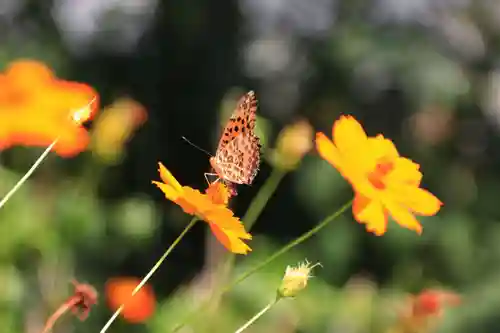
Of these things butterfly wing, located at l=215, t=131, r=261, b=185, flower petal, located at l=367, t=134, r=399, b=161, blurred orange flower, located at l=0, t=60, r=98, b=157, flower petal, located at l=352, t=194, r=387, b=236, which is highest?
flower petal, located at l=367, t=134, r=399, b=161

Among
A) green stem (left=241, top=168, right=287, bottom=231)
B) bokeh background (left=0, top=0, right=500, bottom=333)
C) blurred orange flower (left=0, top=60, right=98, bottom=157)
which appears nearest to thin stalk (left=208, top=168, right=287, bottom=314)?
green stem (left=241, top=168, right=287, bottom=231)

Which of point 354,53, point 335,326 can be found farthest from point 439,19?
point 335,326

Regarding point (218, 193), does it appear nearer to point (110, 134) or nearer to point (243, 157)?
point (243, 157)

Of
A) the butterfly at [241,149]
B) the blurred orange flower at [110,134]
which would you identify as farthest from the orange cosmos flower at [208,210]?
the blurred orange flower at [110,134]

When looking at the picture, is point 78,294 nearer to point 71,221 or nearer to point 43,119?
point 43,119

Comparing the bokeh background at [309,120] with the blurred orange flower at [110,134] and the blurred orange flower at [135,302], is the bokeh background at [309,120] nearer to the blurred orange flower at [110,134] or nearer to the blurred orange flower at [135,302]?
the blurred orange flower at [135,302]

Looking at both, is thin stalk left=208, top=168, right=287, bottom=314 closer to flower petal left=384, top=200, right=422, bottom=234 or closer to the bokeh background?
flower petal left=384, top=200, right=422, bottom=234

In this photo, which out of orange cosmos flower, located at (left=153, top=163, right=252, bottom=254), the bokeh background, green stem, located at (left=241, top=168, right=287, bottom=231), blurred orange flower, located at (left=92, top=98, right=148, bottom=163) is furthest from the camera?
the bokeh background
